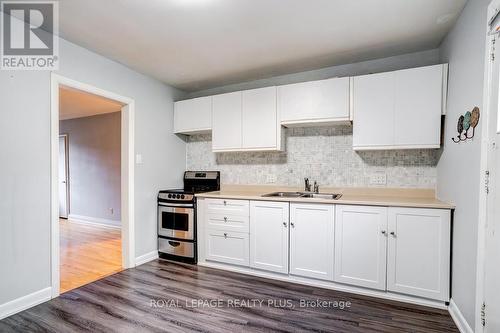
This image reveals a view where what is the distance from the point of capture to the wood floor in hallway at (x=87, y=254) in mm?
2885

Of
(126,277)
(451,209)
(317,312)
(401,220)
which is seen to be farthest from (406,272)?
(126,277)

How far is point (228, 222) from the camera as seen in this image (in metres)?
3.07

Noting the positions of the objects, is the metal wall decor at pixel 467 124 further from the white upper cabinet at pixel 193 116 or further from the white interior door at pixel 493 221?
the white upper cabinet at pixel 193 116

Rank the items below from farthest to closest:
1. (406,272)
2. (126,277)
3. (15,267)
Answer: (126,277), (406,272), (15,267)

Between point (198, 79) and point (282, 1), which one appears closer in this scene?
point (282, 1)

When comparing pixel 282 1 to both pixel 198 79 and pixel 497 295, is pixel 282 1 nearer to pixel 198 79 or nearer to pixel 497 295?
pixel 198 79

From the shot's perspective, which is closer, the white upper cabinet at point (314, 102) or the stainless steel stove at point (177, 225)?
the white upper cabinet at point (314, 102)

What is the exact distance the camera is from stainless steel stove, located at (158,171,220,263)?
3.29m

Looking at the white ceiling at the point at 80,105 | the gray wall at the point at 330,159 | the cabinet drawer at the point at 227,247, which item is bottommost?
the cabinet drawer at the point at 227,247

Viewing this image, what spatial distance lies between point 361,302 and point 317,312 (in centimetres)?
47

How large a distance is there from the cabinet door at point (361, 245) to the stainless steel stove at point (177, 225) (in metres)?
1.77

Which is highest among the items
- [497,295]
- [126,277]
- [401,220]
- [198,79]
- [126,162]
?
[198,79]

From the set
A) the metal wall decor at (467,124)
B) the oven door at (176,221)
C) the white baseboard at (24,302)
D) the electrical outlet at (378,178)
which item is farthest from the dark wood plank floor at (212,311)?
the metal wall decor at (467,124)

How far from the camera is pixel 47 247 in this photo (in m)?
2.32
